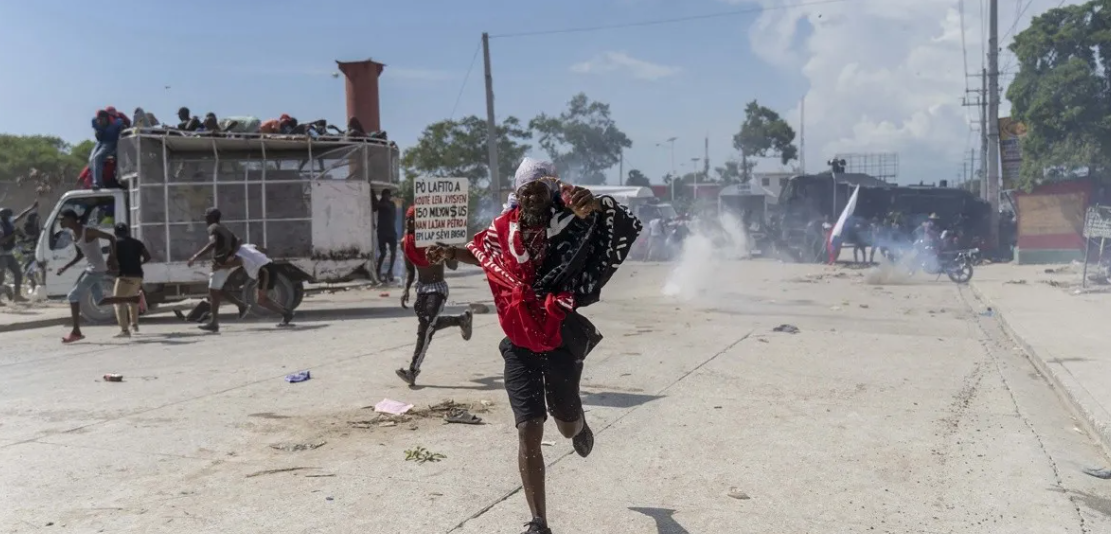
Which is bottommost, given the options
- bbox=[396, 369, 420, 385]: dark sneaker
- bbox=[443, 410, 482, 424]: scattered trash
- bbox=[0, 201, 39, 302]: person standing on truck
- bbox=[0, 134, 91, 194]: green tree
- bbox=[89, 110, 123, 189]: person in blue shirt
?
bbox=[443, 410, 482, 424]: scattered trash

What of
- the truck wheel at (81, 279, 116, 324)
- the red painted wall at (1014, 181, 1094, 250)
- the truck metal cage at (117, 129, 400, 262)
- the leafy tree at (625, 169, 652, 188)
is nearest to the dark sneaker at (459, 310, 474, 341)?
the truck metal cage at (117, 129, 400, 262)

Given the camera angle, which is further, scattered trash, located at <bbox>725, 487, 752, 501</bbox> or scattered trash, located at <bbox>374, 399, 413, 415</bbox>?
scattered trash, located at <bbox>374, 399, 413, 415</bbox>

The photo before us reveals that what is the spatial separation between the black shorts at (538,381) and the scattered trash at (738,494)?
3.90 feet

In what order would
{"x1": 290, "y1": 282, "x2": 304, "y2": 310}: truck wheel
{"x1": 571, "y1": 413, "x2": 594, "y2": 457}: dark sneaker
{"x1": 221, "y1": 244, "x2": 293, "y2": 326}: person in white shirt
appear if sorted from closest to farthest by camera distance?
{"x1": 571, "y1": 413, "x2": 594, "y2": 457}: dark sneaker < {"x1": 221, "y1": 244, "x2": 293, "y2": 326}: person in white shirt < {"x1": 290, "y1": 282, "x2": 304, "y2": 310}: truck wheel

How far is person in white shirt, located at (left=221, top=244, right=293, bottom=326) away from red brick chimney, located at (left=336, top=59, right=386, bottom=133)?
52.0 feet

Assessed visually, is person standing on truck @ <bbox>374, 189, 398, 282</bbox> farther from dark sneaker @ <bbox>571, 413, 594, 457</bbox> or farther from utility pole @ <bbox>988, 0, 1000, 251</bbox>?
Result: utility pole @ <bbox>988, 0, 1000, 251</bbox>

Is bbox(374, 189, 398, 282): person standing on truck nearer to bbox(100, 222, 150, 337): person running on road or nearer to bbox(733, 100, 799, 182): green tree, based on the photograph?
bbox(100, 222, 150, 337): person running on road

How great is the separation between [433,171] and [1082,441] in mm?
34059

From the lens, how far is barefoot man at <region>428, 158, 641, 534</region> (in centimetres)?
445

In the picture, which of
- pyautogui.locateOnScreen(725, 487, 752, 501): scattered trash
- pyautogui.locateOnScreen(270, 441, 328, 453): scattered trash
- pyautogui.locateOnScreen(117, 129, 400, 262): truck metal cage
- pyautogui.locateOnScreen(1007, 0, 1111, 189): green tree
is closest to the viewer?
pyautogui.locateOnScreen(725, 487, 752, 501): scattered trash

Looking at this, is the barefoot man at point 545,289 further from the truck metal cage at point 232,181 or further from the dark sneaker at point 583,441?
the truck metal cage at point 232,181

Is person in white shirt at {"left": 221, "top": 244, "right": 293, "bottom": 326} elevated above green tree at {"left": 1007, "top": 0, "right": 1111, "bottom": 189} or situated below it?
below

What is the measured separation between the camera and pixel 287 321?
1439 centimetres

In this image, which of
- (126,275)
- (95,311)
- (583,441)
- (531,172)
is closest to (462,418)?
(583,441)
